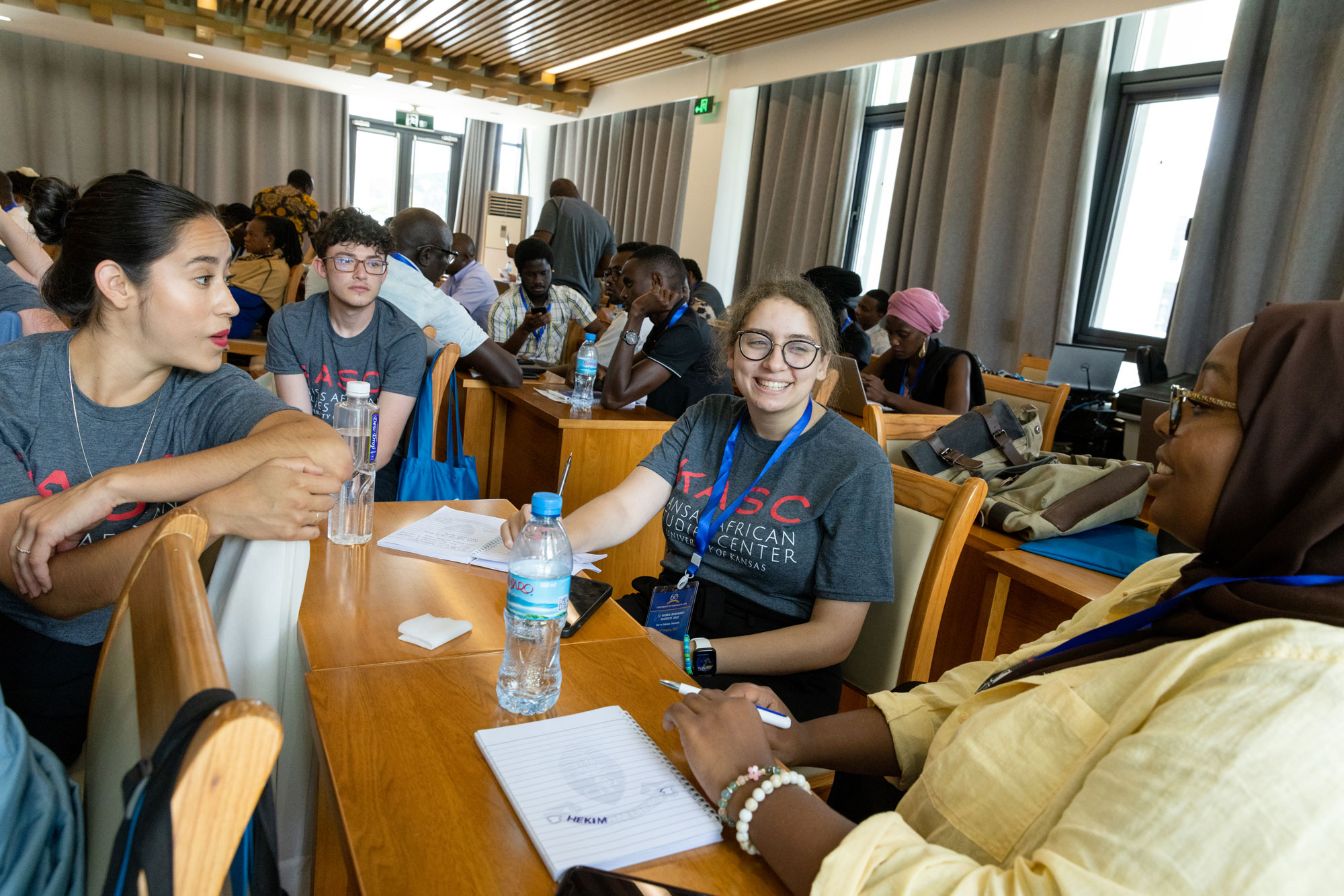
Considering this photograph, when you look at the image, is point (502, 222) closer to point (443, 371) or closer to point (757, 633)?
point (443, 371)

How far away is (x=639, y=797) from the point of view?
0.88 meters

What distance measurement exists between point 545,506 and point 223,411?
2.38ft

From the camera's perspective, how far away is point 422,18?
7605 millimetres

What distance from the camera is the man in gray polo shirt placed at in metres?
6.33

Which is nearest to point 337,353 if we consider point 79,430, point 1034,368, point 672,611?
point 79,430

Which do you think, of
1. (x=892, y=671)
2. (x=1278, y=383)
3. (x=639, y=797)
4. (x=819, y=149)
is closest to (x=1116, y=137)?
(x=819, y=149)

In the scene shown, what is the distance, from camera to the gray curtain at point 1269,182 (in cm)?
382

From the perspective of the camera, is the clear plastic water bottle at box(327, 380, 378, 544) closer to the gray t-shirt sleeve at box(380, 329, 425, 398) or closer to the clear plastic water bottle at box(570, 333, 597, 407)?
the gray t-shirt sleeve at box(380, 329, 425, 398)

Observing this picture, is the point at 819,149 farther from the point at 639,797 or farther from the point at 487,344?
the point at 639,797

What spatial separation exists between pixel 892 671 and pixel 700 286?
4.15 meters

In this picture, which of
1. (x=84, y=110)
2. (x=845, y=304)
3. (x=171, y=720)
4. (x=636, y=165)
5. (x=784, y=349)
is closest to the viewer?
(x=171, y=720)

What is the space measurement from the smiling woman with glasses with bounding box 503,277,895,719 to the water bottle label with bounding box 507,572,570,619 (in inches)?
19.4

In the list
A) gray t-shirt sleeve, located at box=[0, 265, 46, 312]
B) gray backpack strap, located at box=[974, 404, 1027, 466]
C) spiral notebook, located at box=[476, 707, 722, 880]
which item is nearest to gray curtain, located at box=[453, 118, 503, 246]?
gray t-shirt sleeve, located at box=[0, 265, 46, 312]

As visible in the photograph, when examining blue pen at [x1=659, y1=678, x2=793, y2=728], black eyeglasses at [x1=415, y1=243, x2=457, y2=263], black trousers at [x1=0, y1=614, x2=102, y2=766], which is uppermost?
black eyeglasses at [x1=415, y1=243, x2=457, y2=263]
